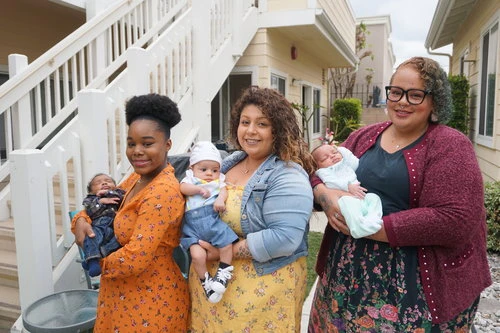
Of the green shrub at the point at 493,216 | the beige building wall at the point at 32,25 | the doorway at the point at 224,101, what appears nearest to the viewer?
the green shrub at the point at 493,216

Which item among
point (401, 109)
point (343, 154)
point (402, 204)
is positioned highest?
point (401, 109)

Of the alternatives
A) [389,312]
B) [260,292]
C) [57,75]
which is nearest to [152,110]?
[260,292]

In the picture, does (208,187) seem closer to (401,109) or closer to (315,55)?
(401,109)

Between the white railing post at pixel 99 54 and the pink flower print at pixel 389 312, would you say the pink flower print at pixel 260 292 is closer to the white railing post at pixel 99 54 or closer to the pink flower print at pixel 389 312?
the pink flower print at pixel 389 312

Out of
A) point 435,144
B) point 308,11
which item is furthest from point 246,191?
point 308,11

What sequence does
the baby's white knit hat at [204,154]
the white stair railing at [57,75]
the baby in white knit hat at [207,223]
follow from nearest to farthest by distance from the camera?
1. the baby in white knit hat at [207,223]
2. the baby's white knit hat at [204,154]
3. the white stair railing at [57,75]

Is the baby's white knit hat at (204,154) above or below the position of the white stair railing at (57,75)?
below

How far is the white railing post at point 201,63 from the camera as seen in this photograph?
5.44 meters

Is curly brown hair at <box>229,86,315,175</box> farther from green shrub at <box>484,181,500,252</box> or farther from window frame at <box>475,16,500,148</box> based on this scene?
window frame at <box>475,16,500,148</box>

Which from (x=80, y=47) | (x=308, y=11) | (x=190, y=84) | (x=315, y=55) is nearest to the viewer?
(x=80, y=47)

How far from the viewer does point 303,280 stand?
6.33 feet

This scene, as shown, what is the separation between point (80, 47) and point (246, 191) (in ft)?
11.1

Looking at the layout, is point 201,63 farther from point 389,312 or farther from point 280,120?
point 389,312

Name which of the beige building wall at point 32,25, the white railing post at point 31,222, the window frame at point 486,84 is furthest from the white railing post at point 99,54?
the window frame at point 486,84
